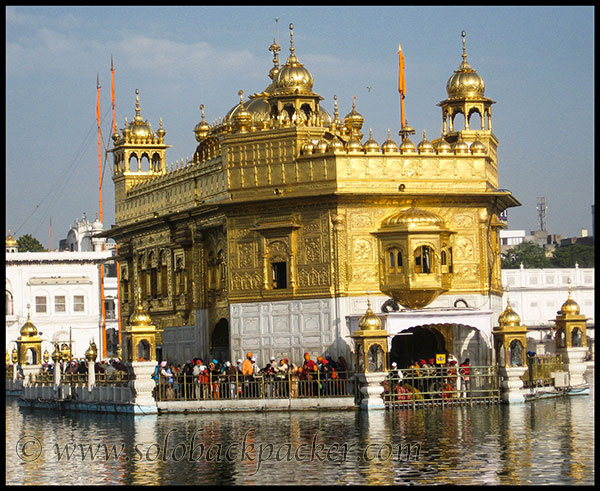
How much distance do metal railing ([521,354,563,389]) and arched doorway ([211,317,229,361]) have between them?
908 cm

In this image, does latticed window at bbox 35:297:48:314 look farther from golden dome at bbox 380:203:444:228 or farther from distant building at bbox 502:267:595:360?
golden dome at bbox 380:203:444:228

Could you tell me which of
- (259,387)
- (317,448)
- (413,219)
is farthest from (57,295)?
(317,448)

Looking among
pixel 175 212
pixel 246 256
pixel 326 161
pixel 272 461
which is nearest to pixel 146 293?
pixel 175 212

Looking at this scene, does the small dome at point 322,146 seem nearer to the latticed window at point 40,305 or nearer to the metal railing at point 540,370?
the metal railing at point 540,370

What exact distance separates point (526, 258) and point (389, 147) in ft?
189

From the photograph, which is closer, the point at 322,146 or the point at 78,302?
the point at 322,146

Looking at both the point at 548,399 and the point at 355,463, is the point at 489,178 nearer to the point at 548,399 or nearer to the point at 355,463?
the point at 548,399

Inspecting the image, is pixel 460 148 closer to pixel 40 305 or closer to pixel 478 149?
pixel 478 149

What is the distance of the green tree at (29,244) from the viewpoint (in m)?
99.1

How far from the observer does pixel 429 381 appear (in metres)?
32.4

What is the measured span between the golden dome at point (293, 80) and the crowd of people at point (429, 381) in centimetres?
879

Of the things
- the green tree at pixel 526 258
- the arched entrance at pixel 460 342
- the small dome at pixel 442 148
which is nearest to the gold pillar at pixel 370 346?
the arched entrance at pixel 460 342

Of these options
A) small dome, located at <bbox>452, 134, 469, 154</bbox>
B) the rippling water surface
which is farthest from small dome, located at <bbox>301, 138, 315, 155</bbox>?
the rippling water surface

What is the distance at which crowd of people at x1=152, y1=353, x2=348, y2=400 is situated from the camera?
1252 inches
